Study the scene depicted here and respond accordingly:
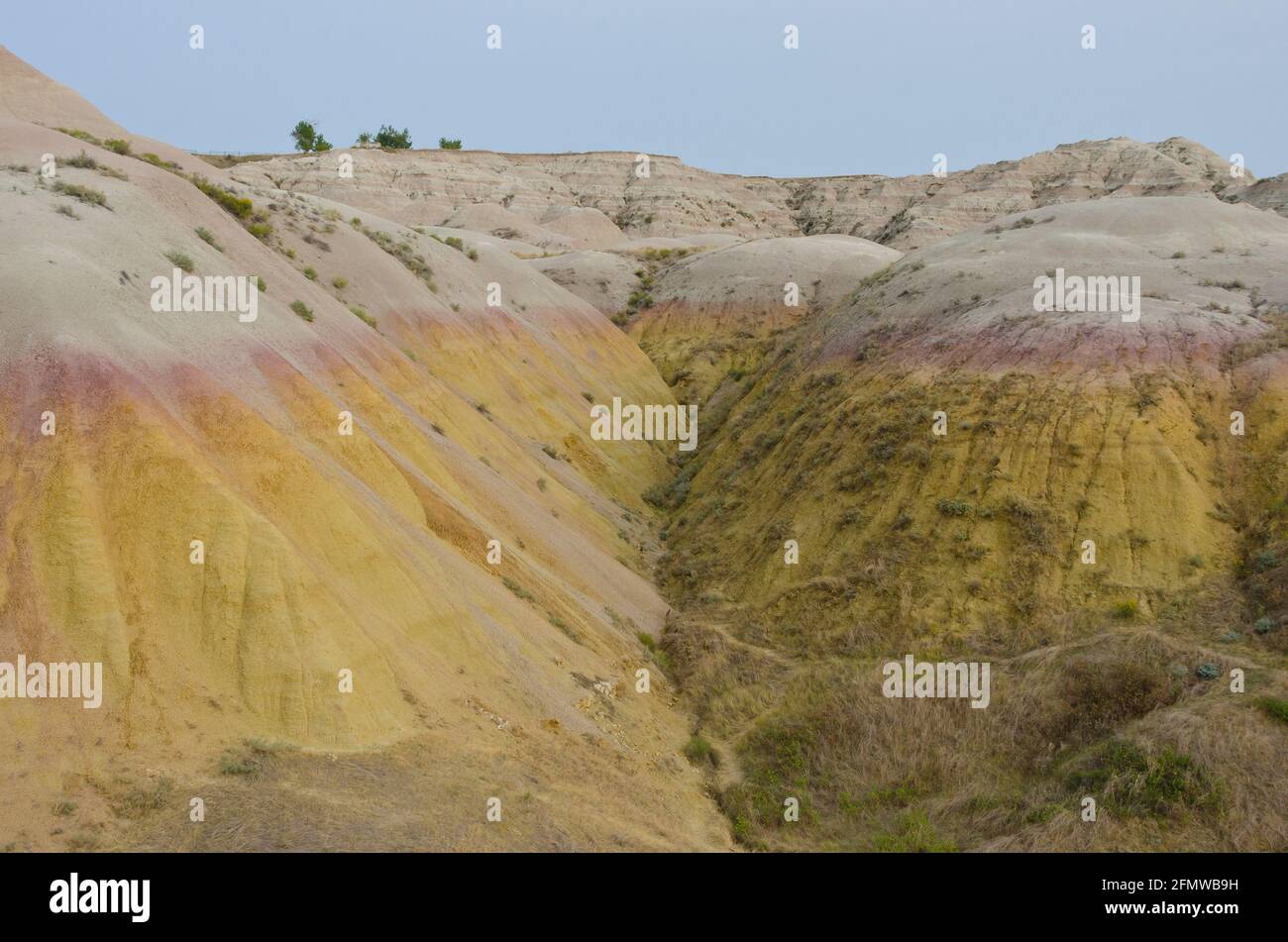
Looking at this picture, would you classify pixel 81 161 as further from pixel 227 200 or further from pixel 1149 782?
pixel 1149 782

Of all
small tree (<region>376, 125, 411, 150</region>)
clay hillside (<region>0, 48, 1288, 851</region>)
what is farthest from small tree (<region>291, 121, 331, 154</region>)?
clay hillside (<region>0, 48, 1288, 851</region>)

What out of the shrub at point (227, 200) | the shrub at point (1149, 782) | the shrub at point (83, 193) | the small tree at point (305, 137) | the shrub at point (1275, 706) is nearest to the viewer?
the shrub at point (1149, 782)

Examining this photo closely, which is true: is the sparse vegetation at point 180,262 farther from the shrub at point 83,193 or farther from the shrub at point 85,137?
the shrub at point 85,137

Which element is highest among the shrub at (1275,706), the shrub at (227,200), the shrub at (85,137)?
the shrub at (85,137)

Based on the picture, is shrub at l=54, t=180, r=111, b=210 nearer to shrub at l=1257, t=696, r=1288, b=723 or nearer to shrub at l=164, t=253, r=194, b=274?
shrub at l=164, t=253, r=194, b=274

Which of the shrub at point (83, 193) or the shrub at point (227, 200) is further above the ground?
the shrub at point (227, 200)

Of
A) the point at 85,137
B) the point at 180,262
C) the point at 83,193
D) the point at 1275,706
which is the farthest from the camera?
the point at 85,137

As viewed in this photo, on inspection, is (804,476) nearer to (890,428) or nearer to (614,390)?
(890,428)

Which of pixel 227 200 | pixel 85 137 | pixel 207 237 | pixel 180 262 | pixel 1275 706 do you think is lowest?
pixel 1275 706

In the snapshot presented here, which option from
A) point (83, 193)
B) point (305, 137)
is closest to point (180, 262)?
point (83, 193)

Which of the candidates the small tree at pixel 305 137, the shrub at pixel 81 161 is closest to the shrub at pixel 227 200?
the shrub at pixel 81 161
